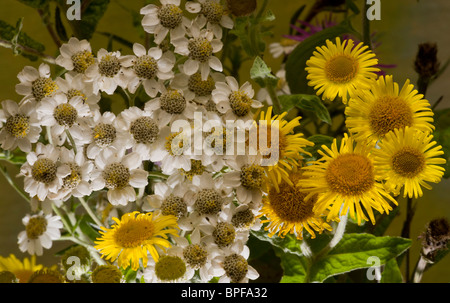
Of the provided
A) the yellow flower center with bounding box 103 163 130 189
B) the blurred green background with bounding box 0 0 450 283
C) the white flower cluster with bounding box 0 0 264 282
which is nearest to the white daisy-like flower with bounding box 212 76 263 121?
the white flower cluster with bounding box 0 0 264 282

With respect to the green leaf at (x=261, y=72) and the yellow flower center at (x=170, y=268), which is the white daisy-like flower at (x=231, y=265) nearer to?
the yellow flower center at (x=170, y=268)

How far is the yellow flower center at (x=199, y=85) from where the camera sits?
0.46 m

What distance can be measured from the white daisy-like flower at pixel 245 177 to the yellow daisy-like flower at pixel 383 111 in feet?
0.29

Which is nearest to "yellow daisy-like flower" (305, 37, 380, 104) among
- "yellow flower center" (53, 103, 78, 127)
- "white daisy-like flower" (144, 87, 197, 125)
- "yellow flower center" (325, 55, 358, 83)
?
"yellow flower center" (325, 55, 358, 83)

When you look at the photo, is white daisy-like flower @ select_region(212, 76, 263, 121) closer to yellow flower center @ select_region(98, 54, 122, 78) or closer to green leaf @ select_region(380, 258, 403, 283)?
yellow flower center @ select_region(98, 54, 122, 78)

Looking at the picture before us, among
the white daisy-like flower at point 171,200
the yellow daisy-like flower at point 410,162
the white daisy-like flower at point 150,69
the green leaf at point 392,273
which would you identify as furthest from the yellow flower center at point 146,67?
the green leaf at point 392,273

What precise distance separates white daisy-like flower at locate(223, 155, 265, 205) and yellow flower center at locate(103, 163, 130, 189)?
0.29 ft

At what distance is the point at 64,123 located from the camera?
45 cm

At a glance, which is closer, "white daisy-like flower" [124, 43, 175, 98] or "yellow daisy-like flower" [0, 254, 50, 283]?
"white daisy-like flower" [124, 43, 175, 98]

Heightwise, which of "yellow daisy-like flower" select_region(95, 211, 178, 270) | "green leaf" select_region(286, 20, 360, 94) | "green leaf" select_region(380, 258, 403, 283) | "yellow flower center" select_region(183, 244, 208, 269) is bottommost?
"green leaf" select_region(380, 258, 403, 283)

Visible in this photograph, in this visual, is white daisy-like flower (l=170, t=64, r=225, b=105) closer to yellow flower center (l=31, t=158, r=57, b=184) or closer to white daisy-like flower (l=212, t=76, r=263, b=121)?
white daisy-like flower (l=212, t=76, r=263, b=121)

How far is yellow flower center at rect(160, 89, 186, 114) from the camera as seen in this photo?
1.47 ft

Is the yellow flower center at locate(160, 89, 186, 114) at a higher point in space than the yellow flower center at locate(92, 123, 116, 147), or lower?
higher

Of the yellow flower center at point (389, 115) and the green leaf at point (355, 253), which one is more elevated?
the yellow flower center at point (389, 115)
